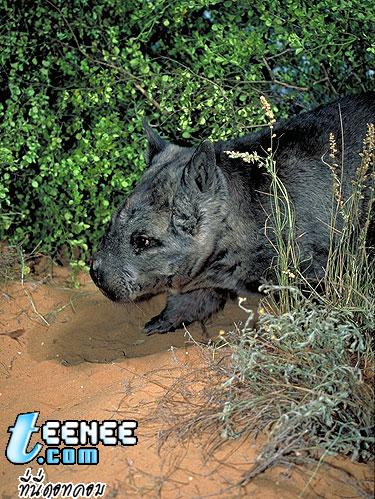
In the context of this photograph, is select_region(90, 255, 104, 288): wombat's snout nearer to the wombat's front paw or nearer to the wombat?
the wombat

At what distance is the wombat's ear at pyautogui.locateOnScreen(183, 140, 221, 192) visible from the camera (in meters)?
4.73

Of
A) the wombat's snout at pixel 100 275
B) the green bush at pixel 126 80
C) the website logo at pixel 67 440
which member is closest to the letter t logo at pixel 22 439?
the website logo at pixel 67 440

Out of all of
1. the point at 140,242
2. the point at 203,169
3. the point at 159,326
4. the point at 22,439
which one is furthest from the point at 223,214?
the point at 22,439

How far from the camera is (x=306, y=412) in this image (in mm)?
3766

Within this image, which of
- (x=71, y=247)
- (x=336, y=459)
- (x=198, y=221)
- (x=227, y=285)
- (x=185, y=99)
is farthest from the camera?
(x=71, y=247)

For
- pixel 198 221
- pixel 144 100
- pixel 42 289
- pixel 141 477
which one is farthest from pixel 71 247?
pixel 141 477

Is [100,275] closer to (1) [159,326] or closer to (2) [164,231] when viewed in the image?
(2) [164,231]

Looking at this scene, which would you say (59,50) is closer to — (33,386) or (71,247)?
(71,247)

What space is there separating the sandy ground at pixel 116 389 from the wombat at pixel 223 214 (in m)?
0.57

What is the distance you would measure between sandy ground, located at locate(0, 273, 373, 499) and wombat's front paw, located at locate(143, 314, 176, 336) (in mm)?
56

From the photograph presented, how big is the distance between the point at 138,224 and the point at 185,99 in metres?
1.42

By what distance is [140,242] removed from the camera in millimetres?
4949

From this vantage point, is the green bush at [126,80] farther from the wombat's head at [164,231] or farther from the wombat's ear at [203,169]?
the wombat's ear at [203,169]

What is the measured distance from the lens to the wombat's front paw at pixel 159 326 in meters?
5.77
